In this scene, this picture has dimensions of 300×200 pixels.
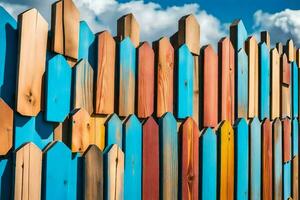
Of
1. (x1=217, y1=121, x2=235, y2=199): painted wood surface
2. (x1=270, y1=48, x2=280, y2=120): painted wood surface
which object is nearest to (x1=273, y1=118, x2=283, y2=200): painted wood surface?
(x1=270, y1=48, x2=280, y2=120): painted wood surface

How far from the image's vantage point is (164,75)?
7.39 ft

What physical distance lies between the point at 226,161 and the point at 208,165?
0.71 ft

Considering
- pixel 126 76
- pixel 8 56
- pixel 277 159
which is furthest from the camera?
pixel 277 159

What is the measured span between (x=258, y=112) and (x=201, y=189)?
93cm

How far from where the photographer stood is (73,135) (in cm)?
176

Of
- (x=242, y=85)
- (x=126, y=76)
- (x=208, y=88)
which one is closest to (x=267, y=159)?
(x=242, y=85)

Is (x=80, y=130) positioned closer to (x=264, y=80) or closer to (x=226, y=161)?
(x=226, y=161)

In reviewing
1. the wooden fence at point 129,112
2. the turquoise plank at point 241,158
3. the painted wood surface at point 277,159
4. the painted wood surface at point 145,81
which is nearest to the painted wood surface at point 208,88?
the wooden fence at point 129,112

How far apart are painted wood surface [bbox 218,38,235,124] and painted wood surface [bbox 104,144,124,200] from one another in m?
0.96

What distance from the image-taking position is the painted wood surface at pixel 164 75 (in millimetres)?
2211

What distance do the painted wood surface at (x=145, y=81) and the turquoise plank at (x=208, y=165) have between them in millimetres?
505

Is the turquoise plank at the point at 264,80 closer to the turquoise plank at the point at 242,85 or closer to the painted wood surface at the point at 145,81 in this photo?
the turquoise plank at the point at 242,85

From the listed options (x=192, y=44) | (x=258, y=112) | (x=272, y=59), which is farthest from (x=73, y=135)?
(x=272, y=59)

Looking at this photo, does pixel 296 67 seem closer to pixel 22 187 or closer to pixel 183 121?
pixel 183 121
